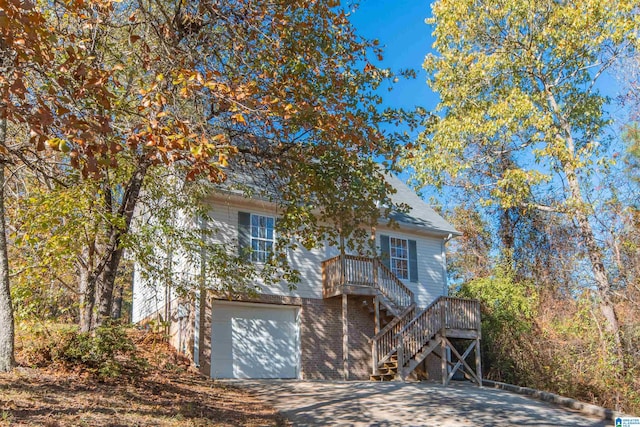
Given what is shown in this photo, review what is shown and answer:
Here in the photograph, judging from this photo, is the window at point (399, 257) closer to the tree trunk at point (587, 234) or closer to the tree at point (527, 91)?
the tree at point (527, 91)

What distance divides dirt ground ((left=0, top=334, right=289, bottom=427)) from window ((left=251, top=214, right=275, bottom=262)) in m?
5.38

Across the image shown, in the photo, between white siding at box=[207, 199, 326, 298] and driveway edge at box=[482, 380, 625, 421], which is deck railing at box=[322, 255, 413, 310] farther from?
driveway edge at box=[482, 380, 625, 421]

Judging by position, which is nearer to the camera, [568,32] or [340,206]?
[340,206]

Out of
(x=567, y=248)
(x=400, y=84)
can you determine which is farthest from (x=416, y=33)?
(x=400, y=84)

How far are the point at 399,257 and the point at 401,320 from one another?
11.0ft

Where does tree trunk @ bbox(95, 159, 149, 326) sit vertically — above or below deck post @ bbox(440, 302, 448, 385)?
above

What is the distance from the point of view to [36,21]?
524 cm

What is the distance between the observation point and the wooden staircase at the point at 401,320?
17.0m

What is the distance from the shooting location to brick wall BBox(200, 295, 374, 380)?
58.2ft

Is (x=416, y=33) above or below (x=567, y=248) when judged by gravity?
above

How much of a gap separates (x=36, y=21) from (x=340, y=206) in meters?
6.19

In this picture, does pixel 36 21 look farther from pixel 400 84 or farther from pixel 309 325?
pixel 309 325

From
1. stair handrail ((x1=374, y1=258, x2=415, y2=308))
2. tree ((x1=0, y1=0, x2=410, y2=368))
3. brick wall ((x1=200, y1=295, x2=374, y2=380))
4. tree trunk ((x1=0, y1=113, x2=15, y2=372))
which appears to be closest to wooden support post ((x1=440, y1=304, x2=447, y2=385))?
stair handrail ((x1=374, y1=258, x2=415, y2=308))

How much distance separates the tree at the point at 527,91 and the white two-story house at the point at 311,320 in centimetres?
412
